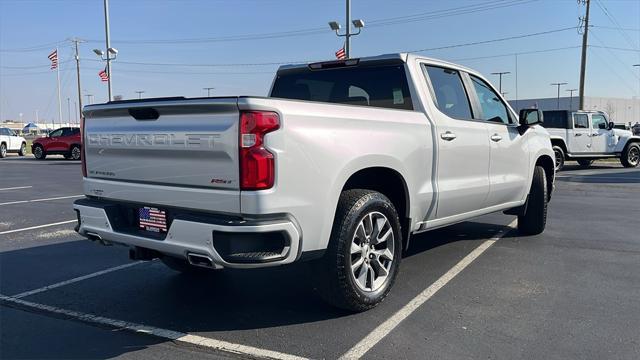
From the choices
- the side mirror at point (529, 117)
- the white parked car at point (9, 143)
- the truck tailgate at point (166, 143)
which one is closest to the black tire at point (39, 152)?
the white parked car at point (9, 143)

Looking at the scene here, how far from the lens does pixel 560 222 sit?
792cm

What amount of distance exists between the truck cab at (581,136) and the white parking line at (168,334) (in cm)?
1566

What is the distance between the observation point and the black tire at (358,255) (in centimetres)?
378

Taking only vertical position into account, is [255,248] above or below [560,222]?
above

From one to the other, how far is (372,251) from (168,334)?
1589mm

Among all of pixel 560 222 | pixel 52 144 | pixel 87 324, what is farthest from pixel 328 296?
pixel 52 144

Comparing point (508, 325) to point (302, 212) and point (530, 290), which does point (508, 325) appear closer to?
point (530, 290)

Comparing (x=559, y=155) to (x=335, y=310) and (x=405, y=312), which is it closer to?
(x=405, y=312)

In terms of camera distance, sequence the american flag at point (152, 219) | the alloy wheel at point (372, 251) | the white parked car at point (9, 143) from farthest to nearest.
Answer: the white parked car at point (9, 143), the alloy wheel at point (372, 251), the american flag at point (152, 219)

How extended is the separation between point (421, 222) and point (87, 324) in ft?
9.09

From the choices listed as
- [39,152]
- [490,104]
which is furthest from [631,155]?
[39,152]

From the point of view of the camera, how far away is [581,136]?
17.5 metres

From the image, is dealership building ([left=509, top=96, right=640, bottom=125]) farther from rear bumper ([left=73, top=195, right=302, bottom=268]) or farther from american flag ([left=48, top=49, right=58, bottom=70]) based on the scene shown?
rear bumper ([left=73, top=195, right=302, bottom=268])

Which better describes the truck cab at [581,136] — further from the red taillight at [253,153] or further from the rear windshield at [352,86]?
the red taillight at [253,153]
